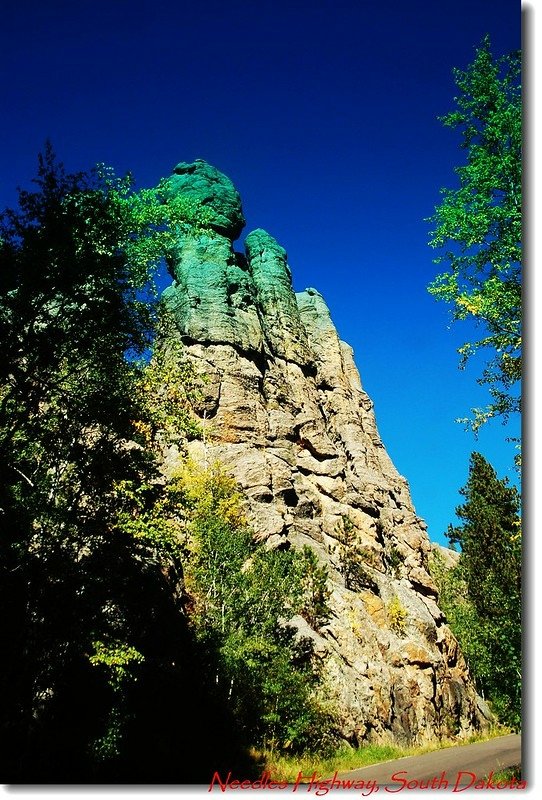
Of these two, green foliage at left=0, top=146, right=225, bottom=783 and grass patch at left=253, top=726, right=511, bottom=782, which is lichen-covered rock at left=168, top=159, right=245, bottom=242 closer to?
green foliage at left=0, top=146, right=225, bottom=783

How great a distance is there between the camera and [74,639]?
1177 cm

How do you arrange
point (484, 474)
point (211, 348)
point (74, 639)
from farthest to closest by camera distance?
point (484, 474), point (211, 348), point (74, 639)

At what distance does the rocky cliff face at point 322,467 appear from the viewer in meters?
36.7

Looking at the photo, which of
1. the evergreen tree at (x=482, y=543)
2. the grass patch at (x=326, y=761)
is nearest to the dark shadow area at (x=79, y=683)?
the grass patch at (x=326, y=761)

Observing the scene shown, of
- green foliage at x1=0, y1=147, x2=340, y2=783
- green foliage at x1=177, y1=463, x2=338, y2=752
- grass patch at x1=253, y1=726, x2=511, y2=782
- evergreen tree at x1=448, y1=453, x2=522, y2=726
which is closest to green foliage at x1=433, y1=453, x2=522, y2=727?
evergreen tree at x1=448, y1=453, x2=522, y2=726

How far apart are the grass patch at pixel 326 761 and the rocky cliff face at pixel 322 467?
2370mm

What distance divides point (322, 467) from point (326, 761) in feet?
110

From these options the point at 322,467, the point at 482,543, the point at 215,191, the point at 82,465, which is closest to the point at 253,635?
the point at 82,465

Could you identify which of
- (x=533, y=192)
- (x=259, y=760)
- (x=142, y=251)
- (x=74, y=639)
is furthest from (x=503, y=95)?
(x=259, y=760)

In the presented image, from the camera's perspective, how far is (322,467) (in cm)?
5428

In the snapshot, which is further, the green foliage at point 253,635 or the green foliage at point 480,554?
the green foliage at point 480,554

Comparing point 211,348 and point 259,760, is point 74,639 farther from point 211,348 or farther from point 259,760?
point 211,348

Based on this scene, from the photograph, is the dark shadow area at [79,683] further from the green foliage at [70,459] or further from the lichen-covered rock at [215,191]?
the lichen-covered rock at [215,191]
